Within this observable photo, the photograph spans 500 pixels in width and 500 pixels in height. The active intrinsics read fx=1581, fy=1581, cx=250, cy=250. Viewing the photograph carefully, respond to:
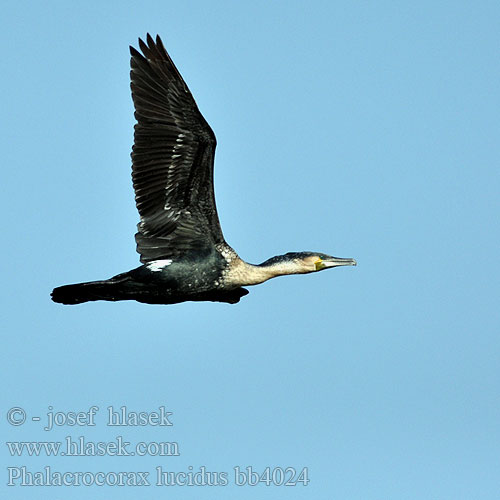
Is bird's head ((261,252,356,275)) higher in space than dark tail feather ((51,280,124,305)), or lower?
higher

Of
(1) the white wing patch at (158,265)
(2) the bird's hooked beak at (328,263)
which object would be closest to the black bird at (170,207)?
(1) the white wing patch at (158,265)

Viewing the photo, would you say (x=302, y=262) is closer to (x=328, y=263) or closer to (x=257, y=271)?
(x=328, y=263)

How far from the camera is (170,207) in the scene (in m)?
20.1

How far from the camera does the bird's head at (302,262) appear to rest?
20516 millimetres

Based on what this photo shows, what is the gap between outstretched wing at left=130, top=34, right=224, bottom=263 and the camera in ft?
64.5

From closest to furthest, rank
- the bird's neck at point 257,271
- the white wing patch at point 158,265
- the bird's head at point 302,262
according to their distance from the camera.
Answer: the white wing patch at point 158,265
the bird's neck at point 257,271
the bird's head at point 302,262

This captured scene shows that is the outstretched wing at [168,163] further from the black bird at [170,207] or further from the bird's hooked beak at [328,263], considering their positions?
the bird's hooked beak at [328,263]

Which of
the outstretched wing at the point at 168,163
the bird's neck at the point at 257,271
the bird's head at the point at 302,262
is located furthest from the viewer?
the bird's head at the point at 302,262

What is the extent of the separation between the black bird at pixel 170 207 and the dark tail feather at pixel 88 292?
0.5 inches

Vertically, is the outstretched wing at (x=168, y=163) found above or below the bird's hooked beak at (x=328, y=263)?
above

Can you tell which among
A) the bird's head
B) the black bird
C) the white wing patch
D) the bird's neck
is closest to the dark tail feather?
the black bird

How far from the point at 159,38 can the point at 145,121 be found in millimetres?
1079

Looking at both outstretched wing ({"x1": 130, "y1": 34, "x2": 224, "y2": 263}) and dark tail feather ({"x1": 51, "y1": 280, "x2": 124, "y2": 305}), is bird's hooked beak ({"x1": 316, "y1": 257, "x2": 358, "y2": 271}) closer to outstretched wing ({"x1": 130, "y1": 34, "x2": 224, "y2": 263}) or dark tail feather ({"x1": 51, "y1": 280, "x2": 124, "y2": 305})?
outstretched wing ({"x1": 130, "y1": 34, "x2": 224, "y2": 263})

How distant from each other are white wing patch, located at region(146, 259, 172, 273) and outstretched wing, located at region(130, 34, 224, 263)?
11 centimetres
